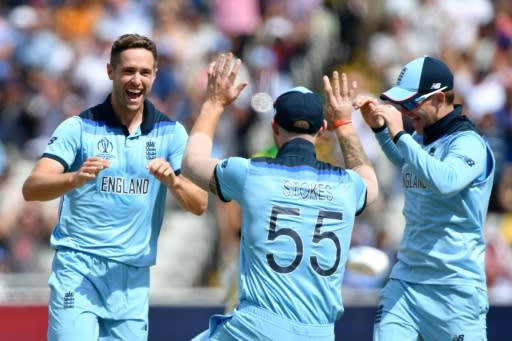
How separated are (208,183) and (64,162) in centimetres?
121

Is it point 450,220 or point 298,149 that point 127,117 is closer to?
point 298,149

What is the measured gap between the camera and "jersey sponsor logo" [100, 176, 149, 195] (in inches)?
309

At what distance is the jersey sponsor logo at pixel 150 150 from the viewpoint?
314 inches

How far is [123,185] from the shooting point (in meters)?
7.88

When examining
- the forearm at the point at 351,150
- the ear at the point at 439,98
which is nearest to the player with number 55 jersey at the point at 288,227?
the forearm at the point at 351,150

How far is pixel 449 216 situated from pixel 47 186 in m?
2.50

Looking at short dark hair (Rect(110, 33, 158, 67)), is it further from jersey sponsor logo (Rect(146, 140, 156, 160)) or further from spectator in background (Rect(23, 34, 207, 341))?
jersey sponsor logo (Rect(146, 140, 156, 160))

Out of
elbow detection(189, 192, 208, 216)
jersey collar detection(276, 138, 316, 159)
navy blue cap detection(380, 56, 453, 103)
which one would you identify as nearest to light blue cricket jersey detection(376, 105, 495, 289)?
navy blue cap detection(380, 56, 453, 103)

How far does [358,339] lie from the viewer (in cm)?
1134

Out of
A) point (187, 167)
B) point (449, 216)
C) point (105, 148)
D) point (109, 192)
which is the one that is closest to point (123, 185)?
point (109, 192)

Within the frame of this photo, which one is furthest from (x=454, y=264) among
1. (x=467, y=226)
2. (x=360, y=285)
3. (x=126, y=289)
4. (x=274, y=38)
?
(x=274, y=38)

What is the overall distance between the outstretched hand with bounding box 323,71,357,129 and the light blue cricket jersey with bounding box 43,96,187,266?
1.20 metres

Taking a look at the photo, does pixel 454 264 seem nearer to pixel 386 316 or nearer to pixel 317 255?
pixel 386 316

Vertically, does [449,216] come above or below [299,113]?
below
